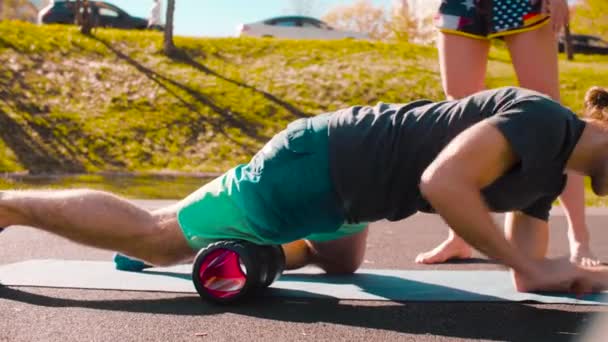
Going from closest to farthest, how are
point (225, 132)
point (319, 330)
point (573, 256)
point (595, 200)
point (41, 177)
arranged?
point (319, 330) < point (573, 256) < point (595, 200) < point (41, 177) < point (225, 132)

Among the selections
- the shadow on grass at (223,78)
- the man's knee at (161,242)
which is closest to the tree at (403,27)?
the shadow on grass at (223,78)

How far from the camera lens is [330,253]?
10.8ft

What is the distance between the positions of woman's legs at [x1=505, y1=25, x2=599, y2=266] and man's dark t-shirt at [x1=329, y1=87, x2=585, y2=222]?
0.84 meters

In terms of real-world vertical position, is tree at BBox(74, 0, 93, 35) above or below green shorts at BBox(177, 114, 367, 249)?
below

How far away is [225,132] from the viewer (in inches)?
437

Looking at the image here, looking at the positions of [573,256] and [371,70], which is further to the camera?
[371,70]

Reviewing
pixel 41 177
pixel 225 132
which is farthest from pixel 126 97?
pixel 41 177

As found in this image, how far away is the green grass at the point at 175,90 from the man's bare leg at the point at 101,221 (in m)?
6.90

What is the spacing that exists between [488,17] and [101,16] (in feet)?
56.2

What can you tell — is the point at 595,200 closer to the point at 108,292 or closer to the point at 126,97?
the point at 108,292

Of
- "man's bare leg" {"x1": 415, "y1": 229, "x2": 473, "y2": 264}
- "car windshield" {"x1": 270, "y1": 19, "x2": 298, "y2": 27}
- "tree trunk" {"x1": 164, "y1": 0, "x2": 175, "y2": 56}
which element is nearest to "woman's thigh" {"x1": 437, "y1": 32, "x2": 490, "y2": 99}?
"man's bare leg" {"x1": 415, "y1": 229, "x2": 473, "y2": 264}

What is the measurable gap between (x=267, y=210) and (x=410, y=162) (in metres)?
0.53

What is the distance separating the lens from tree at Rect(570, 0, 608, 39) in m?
23.6

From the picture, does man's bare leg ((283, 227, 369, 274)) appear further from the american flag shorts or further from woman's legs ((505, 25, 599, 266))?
the american flag shorts
